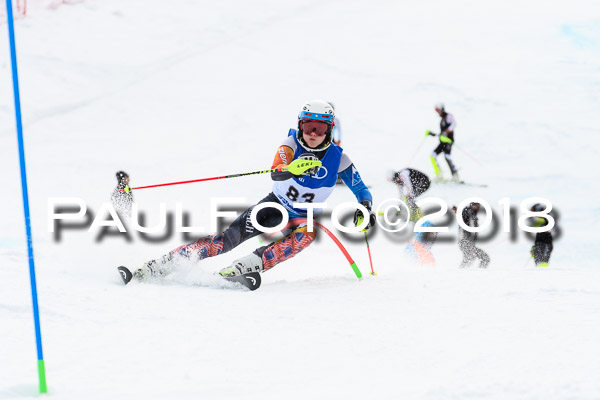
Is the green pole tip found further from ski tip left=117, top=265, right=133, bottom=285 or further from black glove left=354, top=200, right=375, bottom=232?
black glove left=354, top=200, right=375, bottom=232

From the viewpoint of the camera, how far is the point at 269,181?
43.4 feet

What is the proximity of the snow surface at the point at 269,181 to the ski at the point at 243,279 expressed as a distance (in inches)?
4.3

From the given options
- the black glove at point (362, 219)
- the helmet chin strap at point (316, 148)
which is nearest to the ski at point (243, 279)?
the black glove at point (362, 219)

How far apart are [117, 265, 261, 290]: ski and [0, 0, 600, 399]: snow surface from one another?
108 mm

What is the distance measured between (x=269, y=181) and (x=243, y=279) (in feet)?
27.7

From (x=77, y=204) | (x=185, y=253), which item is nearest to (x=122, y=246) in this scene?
(x=185, y=253)

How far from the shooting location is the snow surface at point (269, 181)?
3.22m

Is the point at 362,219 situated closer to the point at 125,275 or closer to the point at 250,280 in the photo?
the point at 250,280

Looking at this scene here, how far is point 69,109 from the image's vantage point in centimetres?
1642

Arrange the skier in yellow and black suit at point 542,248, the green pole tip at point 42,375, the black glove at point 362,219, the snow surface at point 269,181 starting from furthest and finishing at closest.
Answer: the skier in yellow and black suit at point 542,248 → the black glove at point 362,219 → the snow surface at point 269,181 → the green pole tip at point 42,375

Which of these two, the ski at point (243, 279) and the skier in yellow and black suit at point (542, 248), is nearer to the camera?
the ski at point (243, 279)

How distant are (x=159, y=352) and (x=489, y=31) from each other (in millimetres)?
19432

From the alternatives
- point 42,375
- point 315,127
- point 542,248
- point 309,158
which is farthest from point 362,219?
point 542,248

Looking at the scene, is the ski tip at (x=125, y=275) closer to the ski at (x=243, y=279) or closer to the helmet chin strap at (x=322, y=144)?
the ski at (x=243, y=279)
